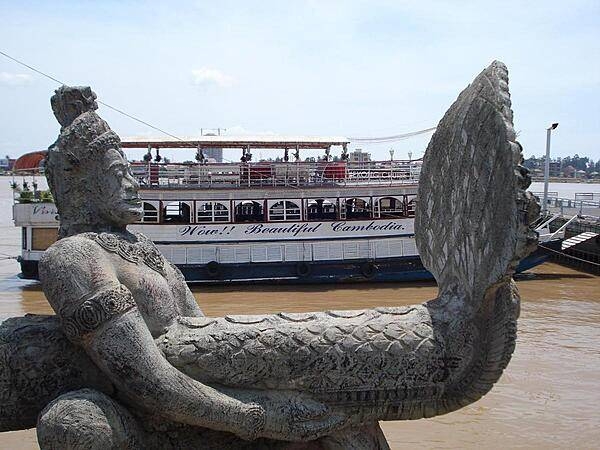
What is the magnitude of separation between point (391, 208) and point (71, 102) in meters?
18.1

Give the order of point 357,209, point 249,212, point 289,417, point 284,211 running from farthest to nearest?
point 357,209, point 249,212, point 284,211, point 289,417

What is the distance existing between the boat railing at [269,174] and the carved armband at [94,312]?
15210 mm

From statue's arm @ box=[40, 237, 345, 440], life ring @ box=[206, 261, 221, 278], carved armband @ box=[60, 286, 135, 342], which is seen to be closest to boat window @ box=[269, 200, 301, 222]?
life ring @ box=[206, 261, 221, 278]

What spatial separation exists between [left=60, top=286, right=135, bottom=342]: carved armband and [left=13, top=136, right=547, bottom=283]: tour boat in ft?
47.4

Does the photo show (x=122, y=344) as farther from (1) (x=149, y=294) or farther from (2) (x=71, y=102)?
(2) (x=71, y=102)

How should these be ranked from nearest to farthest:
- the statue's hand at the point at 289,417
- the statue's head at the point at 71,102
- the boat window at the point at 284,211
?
the statue's hand at the point at 289,417
the statue's head at the point at 71,102
the boat window at the point at 284,211

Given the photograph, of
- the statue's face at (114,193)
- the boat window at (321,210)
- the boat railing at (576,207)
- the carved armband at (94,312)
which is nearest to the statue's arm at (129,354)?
the carved armband at (94,312)

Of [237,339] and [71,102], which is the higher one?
[71,102]

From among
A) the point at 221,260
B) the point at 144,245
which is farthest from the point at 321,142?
the point at 144,245

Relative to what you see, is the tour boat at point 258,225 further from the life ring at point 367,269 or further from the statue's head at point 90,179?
the statue's head at point 90,179

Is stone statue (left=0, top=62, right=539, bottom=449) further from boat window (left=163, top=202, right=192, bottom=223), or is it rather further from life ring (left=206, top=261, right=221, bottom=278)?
boat window (left=163, top=202, right=192, bottom=223)

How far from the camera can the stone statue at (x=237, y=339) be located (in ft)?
8.83

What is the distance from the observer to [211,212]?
18391mm

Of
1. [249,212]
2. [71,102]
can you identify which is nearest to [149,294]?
[71,102]
